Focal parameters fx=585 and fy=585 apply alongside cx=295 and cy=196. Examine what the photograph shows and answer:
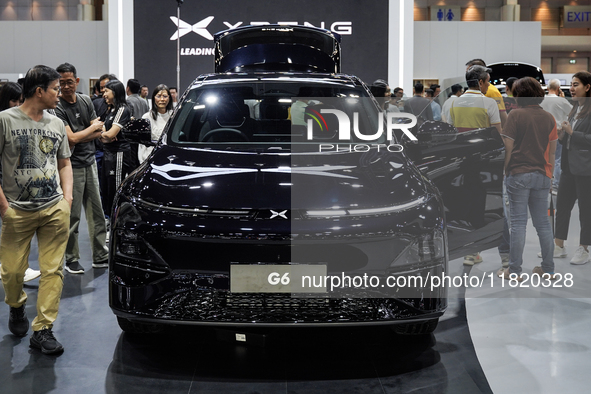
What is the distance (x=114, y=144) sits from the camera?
217 inches

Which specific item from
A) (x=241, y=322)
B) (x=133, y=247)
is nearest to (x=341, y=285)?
(x=241, y=322)

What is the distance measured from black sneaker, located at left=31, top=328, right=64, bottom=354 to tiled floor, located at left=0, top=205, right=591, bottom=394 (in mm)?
38

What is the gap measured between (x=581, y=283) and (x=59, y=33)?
15501mm

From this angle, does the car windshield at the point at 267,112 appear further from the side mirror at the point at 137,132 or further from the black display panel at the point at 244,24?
the black display panel at the point at 244,24

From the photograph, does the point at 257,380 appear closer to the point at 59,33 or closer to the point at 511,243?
the point at 511,243

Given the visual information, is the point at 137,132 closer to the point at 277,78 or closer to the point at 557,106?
the point at 277,78

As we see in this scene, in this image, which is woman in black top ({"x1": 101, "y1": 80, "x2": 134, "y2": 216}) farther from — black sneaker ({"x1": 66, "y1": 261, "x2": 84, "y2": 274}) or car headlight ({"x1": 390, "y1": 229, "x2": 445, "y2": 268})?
car headlight ({"x1": 390, "y1": 229, "x2": 445, "y2": 268})

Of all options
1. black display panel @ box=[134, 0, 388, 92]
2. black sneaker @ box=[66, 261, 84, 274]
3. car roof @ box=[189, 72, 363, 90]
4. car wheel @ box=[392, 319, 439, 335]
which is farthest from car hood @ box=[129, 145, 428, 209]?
black display panel @ box=[134, 0, 388, 92]

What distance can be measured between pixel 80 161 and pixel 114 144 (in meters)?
1.03

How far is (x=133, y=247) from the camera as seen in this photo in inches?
100

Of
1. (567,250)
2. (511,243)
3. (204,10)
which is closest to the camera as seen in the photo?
(511,243)

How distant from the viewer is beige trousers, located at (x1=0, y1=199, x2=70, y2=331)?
3021 mm

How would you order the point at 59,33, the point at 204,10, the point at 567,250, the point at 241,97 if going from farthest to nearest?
the point at 59,33
the point at 204,10
the point at 567,250
the point at 241,97

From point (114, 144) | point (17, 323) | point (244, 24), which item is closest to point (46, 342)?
point (17, 323)
